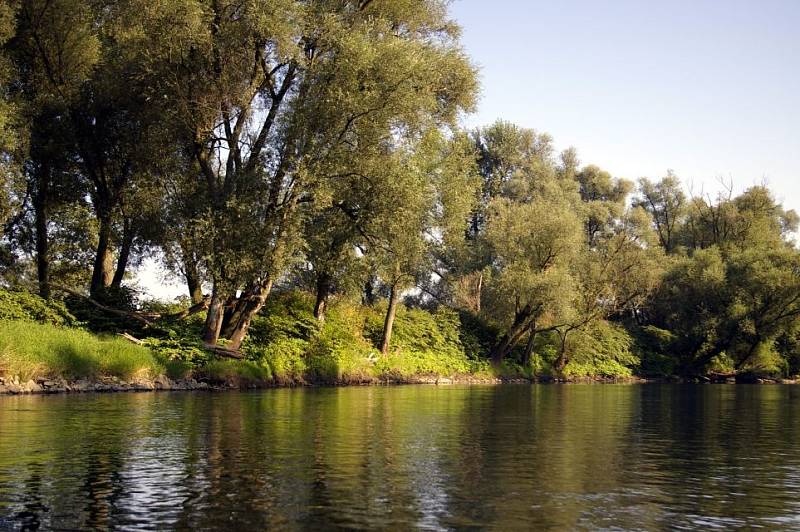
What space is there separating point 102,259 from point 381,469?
36.8 metres

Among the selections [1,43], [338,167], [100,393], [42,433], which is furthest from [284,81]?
[42,433]

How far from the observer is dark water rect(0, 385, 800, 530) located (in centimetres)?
1150

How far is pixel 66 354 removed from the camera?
3625cm

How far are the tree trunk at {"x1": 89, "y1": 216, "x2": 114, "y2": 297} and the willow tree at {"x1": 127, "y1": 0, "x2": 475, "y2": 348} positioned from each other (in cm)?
725

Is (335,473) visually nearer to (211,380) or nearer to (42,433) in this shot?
(42,433)

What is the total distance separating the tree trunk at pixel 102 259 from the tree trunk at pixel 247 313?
7.88m

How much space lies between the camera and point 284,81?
4397 centimetres

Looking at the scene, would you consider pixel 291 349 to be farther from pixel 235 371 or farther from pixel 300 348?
pixel 235 371

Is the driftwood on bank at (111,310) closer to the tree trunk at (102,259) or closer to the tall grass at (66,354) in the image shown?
the tree trunk at (102,259)

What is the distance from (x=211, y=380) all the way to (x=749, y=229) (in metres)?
66.8

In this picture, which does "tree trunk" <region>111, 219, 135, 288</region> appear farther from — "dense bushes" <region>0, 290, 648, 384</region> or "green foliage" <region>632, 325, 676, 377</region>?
"green foliage" <region>632, 325, 676, 377</region>

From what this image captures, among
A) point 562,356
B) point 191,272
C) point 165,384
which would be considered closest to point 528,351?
point 562,356

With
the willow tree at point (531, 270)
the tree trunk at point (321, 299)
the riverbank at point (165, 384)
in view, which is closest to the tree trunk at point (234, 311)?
the riverbank at point (165, 384)

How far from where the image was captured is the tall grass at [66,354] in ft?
111
